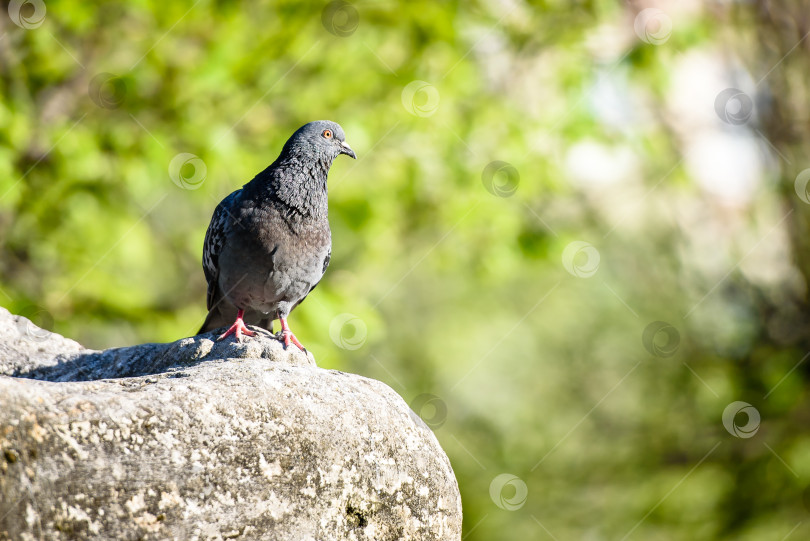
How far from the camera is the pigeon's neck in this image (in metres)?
3.37

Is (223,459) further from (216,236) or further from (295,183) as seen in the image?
(216,236)

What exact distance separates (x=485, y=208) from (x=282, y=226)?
11.9 ft

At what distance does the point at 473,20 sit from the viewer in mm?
6680

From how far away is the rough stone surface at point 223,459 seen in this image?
6.46 feet

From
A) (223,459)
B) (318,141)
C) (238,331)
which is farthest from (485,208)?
(223,459)

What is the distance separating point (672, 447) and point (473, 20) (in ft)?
14.7

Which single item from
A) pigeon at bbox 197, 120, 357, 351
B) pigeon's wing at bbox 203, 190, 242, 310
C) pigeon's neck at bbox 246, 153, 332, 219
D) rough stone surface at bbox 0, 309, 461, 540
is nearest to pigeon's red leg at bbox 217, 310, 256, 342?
pigeon at bbox 197, 120, 357, 351

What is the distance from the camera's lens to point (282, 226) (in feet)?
11.1

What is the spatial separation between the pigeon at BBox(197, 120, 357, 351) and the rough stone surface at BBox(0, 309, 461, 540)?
2.35 feet

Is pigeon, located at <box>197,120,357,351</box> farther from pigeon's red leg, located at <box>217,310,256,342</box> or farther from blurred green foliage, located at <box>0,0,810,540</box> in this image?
blurred green foliage, located at <box>0,0,810,540</box>

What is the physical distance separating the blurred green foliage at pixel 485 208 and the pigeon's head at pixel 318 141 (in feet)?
6.66

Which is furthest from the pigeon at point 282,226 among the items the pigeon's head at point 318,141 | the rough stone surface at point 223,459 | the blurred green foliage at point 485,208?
the blurred green foliage at point 485,208

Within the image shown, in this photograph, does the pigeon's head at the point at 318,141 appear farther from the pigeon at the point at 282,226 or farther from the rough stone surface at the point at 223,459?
the rough stone surface at the point at 223,459

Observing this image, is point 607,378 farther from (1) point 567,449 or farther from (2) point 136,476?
(2) point 136,476
